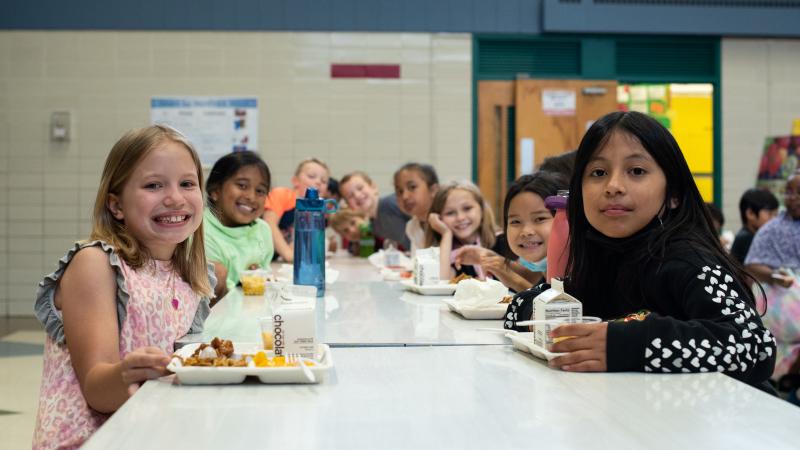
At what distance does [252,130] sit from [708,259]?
5.56 meters

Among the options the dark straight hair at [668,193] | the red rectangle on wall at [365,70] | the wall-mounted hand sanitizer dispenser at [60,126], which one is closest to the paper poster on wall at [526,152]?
the red rectangle on wall at [365,70]

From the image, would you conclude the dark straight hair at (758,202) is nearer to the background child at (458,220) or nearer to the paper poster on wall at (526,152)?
the paper poster on wall at (526,152)

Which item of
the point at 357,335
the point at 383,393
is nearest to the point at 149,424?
the point at 383,393

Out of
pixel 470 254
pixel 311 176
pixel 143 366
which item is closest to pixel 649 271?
pixel 143 366

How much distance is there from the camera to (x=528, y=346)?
4.87ft

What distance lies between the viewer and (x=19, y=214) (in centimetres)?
666

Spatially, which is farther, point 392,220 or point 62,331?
point 392,220

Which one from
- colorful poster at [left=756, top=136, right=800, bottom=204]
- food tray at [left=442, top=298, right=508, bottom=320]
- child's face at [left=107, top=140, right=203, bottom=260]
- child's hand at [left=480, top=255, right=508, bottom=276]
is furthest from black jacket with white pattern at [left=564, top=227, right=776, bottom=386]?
colorful poster at [left=756, top=136, right=800, bottom=204]

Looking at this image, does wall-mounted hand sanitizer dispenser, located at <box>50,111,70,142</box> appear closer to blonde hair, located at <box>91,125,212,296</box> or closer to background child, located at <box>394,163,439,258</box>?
background child, located at <box>394,163,439,258</box>

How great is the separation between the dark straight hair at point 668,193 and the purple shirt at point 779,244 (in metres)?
2.65

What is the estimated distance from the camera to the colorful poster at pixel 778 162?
257 inches

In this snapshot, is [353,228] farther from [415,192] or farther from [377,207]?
[415,192]

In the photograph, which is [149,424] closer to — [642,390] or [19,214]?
[642,390]

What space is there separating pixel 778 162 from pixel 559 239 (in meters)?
5.48
